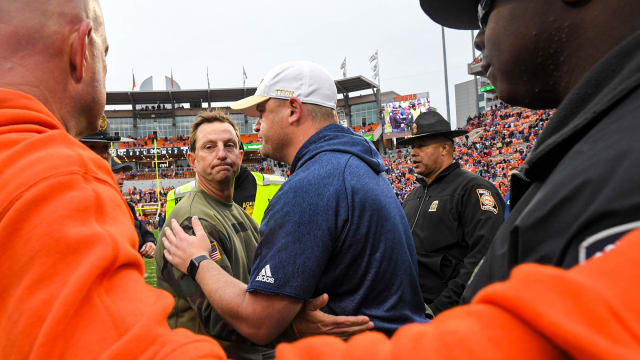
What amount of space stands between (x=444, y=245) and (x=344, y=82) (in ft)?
152

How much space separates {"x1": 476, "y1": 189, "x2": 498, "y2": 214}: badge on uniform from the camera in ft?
12.1

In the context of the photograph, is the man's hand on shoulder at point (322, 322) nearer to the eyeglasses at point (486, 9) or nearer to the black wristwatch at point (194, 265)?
the black wristwatch at point (194, 265)

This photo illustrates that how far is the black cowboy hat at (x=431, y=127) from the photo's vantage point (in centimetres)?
471

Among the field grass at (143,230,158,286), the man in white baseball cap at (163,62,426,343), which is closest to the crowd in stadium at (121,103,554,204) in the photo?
the field grass at (143,230,158,286)

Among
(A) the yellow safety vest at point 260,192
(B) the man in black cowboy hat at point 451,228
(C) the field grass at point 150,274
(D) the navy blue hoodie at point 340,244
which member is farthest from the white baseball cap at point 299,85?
(C) the field grass at point 150,274

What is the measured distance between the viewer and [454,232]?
380cm

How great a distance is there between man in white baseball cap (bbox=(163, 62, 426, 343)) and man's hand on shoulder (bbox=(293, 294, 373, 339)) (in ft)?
0.12

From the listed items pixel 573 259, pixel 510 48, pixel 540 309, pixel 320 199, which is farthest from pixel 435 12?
pixel 540 309

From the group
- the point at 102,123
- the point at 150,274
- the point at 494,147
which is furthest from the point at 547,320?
the point at 494,147

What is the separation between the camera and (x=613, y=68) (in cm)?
73

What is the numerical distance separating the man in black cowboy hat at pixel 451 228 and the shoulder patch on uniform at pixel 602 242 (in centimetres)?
305

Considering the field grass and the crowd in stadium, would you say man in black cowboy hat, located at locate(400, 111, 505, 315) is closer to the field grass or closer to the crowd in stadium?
the field grass

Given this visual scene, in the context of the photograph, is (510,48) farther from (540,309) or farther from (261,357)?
(261,357)

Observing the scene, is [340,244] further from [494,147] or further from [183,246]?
[494,147]
